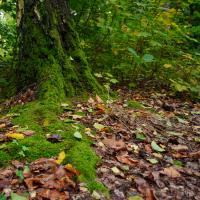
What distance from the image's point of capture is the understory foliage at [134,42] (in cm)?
578

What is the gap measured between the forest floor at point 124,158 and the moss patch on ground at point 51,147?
57 mm

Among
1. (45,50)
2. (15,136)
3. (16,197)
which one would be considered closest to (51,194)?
(16,197)

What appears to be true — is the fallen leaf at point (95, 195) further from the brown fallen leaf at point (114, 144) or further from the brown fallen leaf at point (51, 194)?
the brown fallen leaf at point (114, 144)

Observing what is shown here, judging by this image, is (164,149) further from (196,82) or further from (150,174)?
(196,82)

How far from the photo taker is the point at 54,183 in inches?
96.9

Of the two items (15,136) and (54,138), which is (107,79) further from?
(15,136)

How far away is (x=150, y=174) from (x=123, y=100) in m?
2.15

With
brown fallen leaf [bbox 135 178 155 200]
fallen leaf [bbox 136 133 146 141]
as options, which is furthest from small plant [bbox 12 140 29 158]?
fallen leaf [bbox 136 133 146 141]

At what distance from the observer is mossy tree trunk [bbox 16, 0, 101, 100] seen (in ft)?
14.3

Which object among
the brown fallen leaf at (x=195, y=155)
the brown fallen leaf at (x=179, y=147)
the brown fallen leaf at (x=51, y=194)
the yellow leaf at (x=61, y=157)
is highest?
the yellow leaf at (x=61, y=157)

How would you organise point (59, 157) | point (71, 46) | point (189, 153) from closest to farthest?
point (59, 157) < point (189, 153) < point (71, 46)

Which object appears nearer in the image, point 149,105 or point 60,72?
point 60,72

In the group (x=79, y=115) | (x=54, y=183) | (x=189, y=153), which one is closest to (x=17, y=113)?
(x=79, y=115)

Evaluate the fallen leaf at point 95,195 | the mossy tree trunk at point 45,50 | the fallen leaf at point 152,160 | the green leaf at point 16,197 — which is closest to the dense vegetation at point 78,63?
the mossy tree trunk at point 45,50
